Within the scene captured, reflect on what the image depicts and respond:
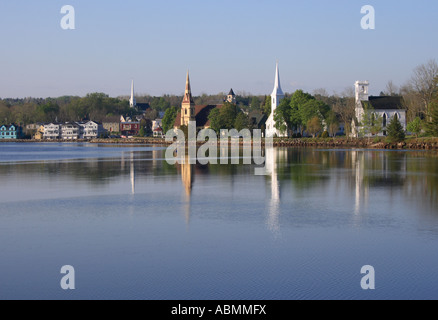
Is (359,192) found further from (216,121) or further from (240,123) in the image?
(216,121)

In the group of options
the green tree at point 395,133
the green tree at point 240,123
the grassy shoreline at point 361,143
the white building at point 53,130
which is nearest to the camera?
the grassy shoreline at point 361,143

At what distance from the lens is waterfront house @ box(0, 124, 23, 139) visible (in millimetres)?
154500

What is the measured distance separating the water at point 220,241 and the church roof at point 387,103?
61.0 metres

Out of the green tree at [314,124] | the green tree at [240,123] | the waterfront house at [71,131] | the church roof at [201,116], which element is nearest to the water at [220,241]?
the green tree at [314,124]

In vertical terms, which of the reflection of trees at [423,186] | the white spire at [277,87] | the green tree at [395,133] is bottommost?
the reflection of trees at [423,186]

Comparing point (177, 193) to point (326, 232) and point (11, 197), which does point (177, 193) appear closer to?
point (11, 197)

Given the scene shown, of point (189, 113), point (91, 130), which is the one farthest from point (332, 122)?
point (91, 130)

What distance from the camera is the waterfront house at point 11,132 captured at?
154 meters

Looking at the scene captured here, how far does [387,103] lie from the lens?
8250 cm

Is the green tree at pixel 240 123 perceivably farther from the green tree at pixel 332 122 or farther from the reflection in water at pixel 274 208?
the reflection in water at pixel 274 208

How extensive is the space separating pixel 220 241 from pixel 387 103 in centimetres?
7477

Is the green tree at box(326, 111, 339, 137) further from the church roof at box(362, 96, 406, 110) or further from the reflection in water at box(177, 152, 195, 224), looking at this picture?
the reflection in water at box(177, 152, 195, 224)

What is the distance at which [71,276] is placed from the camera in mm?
10078

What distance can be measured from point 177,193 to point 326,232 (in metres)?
9.14
